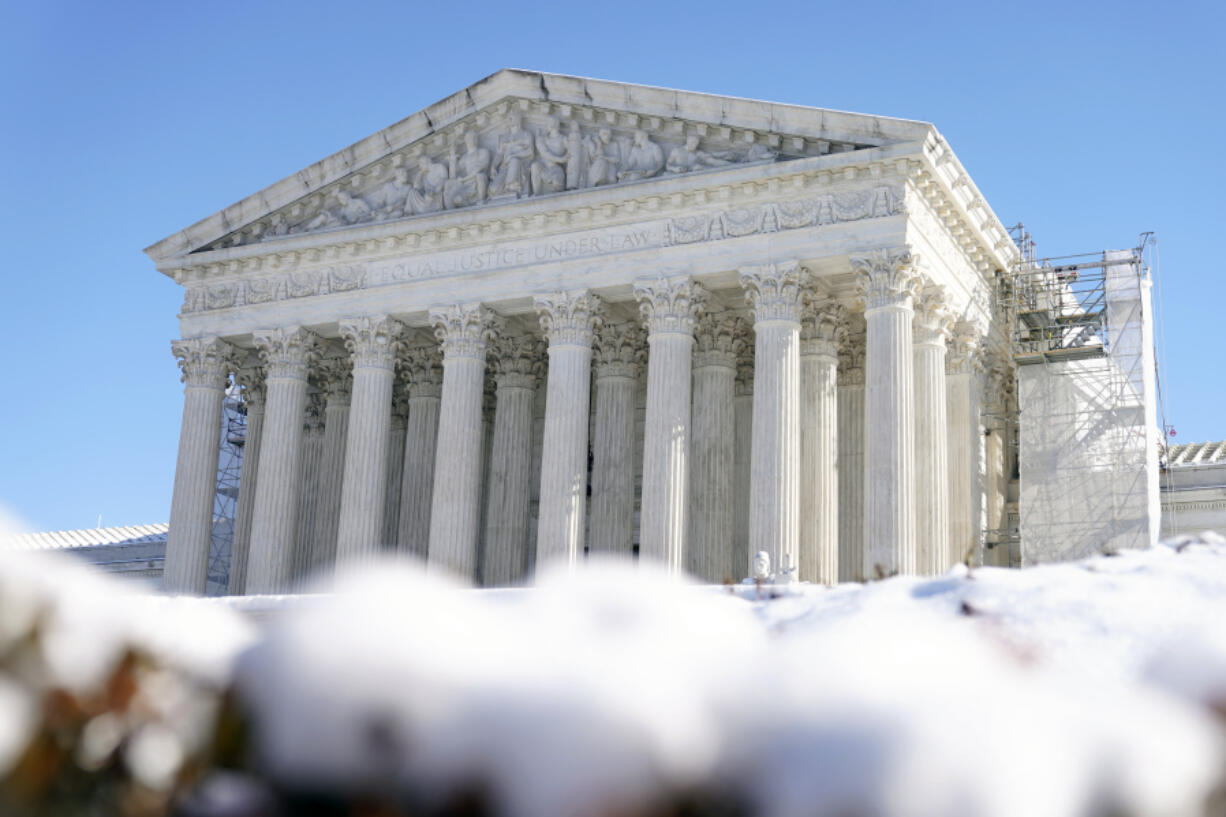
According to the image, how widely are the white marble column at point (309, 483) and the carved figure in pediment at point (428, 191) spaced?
30.5 ft

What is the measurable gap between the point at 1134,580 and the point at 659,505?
89.3ft

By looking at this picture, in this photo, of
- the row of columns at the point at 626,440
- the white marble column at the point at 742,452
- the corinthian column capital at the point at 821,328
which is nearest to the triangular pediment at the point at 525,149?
the row of columns at the point at 626,440

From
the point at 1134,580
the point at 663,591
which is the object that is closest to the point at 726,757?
the point at 663,591

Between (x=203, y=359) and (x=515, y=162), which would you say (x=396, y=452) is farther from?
(x=515, y=162)

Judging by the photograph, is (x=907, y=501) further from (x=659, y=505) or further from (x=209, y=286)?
(x=209, y=286)

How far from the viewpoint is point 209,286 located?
139ft

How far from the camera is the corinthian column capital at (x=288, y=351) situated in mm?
40562

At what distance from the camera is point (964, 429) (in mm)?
37375

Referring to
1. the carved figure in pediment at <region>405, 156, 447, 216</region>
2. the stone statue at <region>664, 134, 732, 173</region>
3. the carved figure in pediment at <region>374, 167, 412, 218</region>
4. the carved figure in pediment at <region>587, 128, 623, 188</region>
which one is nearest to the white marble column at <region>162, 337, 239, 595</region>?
the carved figure in pediment at <region>374, 167, 412, 218</region>

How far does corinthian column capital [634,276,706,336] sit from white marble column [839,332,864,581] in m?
7.12

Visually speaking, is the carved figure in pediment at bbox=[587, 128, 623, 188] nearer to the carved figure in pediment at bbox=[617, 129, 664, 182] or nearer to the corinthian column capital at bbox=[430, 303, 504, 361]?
the carved figure in pediment at bbox=[617, 129, 664, 182]

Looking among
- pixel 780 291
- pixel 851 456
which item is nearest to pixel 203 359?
pixel 780 291

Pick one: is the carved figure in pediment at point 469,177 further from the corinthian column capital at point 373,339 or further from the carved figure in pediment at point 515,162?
the corinthian column capital at point 373,339

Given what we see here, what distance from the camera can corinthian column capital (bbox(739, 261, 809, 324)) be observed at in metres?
33.3
